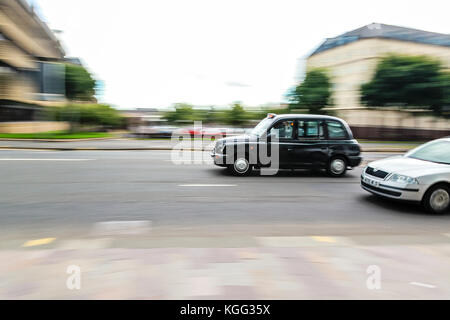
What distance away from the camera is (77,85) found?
49.7 meters

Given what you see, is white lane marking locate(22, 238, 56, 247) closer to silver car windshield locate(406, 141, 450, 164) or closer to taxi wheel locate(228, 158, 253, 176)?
taxi wheel locate(228, 158, 253, 176)

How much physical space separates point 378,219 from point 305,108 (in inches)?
1357

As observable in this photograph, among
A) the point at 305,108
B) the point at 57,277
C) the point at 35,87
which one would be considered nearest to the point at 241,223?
the point at 57,277

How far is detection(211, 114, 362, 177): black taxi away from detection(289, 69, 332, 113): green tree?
2906 centimetres

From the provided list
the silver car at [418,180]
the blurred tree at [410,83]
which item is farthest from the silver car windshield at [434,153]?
the blurred tree at [410,83]

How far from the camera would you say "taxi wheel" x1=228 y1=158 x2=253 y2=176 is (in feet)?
30.2

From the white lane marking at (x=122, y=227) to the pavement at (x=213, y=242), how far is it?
2 cm

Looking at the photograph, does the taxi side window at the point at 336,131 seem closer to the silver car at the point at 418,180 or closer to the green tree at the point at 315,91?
the silver car at the point at 418,180

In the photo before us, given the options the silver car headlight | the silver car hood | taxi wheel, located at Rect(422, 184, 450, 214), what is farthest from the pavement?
the silver car hood

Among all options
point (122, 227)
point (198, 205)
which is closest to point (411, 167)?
point (198, 205)

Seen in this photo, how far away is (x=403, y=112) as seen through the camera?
3728 centimetres

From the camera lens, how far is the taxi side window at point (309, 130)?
9.30 metres
